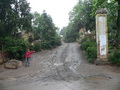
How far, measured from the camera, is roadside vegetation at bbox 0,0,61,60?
16922mm

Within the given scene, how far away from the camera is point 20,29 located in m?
22.7

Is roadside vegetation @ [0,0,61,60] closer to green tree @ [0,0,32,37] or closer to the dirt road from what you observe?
green tree @ [0,0,32,37]

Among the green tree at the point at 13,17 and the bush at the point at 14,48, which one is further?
the green tree at the point at 13,17

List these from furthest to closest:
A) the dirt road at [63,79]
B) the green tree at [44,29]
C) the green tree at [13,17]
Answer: the green tree at [44,29]
the green tree at [13,17]
the dirt road at [63,79]

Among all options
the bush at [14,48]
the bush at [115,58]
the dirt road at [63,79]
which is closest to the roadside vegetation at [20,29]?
the bush at [14,48]

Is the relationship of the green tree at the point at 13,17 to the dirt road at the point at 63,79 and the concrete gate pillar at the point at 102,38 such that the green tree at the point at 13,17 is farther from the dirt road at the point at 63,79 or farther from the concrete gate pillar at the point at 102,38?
the concrete gate pillar at the point at 102,38

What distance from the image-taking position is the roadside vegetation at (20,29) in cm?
1692

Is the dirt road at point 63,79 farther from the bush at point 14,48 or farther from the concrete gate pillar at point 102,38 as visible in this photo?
the bush at point 14,48

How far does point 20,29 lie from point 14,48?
731 cm

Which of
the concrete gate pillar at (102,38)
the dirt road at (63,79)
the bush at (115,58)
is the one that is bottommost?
the dirt road at (63,79)

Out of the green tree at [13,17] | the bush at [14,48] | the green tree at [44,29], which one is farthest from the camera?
the green tree at [44,29]

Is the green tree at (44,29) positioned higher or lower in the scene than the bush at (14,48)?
higher

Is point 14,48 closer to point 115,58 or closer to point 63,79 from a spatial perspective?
point 63,79

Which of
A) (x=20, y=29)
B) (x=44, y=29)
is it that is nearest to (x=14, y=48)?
(x=20, y=29)
